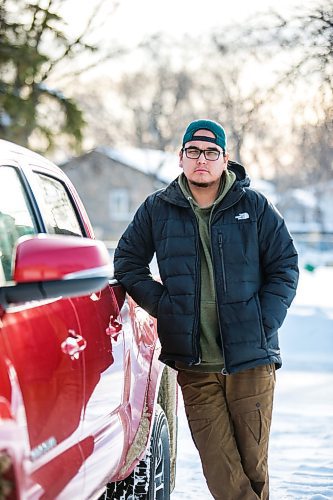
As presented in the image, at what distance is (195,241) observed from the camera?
438 cm

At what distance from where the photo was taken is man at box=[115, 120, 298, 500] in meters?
4.33

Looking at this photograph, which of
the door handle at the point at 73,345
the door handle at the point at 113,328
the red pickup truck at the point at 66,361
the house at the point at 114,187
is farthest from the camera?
the house at the point at 114,187

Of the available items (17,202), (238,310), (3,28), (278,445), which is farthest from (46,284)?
(3,28)

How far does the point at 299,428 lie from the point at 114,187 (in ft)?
185

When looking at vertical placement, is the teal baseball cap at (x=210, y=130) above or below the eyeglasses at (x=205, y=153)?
above

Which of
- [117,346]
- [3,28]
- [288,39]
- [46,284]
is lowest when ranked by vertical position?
[117,346]

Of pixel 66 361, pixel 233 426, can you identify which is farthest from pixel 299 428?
pixel 66 361

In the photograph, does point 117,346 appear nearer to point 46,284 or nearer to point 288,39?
point 46,284

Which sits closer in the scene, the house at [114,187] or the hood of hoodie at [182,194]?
the hood of hoodie at [182,194]

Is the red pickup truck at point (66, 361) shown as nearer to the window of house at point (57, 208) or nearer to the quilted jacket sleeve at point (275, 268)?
the window of house at point (57, 208)

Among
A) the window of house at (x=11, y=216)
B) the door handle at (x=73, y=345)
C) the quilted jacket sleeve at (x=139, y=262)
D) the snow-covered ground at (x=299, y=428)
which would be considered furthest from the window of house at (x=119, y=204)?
the door handle at (x=73, y=345)

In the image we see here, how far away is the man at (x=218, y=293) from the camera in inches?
170

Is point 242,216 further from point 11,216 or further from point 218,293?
point 11,216

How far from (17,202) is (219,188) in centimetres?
130
